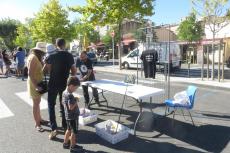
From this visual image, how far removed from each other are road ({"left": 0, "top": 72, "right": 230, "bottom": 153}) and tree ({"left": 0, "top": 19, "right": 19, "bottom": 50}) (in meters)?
58.6

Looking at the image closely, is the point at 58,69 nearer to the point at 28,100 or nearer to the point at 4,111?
the point at 4,111

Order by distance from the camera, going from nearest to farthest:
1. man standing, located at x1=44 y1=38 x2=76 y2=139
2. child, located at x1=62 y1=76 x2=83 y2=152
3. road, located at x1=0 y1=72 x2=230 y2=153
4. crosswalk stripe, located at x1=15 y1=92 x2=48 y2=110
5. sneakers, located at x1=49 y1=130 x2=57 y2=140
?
child, located at x1=62 y1=76 x2=83 y2=152 < road, located at x1=0 y1=72 x2=230 y2=153 < man standing, located at x1=44 y1=38 x2=76 y2=139 < sneakers, located at x1=49 y1=130 x2=57 y2=140 < crosswalk stripe, located at x1=15 y1=92 x2=48 y2=110

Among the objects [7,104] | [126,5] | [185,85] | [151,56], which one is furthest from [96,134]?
[126,5]

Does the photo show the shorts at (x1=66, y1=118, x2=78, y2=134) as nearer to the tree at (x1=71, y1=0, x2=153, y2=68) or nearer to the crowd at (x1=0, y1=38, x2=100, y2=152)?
the crowd at (x1=0, y1=38, x2=100, y2=152)

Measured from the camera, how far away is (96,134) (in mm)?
6055

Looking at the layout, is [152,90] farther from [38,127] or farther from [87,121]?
[38,127]

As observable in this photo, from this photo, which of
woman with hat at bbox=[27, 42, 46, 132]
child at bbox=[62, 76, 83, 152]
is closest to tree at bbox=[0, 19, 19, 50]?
woman with hat at bbox=[27, 42, 46, 132]

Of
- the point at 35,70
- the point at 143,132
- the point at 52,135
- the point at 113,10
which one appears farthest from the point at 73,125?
the point at 113,10

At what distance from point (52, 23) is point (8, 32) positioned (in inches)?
1350

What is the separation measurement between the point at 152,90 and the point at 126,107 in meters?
2.23

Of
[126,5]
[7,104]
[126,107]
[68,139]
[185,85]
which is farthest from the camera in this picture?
[126,5]

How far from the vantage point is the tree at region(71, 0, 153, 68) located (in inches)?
726

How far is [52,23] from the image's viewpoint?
3362 centimetres

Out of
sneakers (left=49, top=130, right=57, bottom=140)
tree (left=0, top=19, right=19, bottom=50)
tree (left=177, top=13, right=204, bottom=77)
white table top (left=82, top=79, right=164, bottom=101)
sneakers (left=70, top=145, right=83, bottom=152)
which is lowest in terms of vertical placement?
sneakers (left=70, top=145, right=83, bottom=152)
